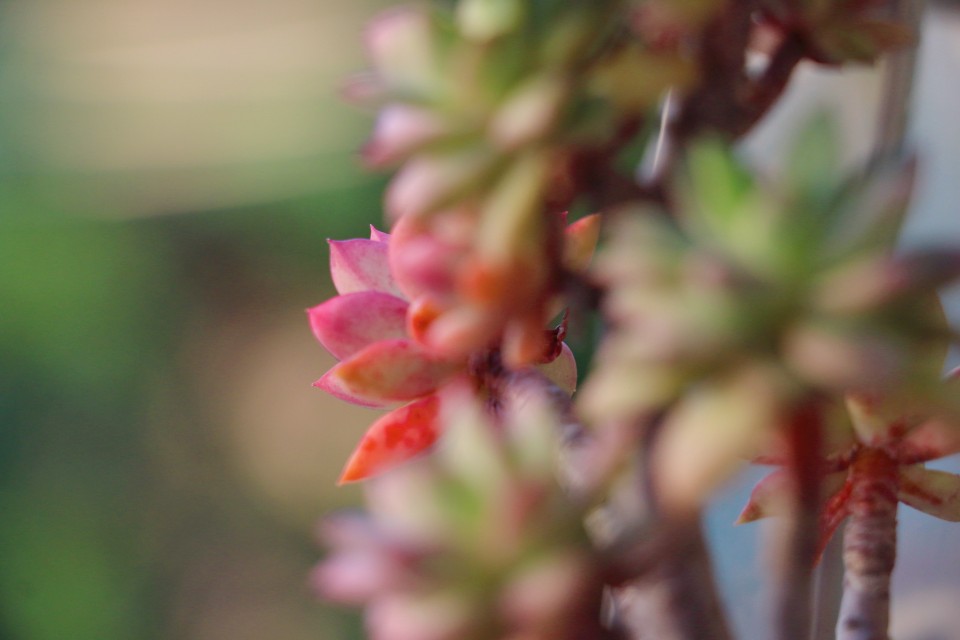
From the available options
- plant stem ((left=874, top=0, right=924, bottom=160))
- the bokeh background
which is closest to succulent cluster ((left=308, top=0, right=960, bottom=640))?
plant stem ((left=874, top=0, right=924, bottom=160))

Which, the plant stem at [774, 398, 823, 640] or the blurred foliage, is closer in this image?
the plant stem at [774, 398, 823, 640]

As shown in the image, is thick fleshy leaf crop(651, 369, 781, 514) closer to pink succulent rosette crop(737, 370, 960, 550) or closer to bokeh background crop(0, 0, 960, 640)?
pink succulent rosette crop(737, 370, 960, 550)

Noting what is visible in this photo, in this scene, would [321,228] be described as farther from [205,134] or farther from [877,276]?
[877,276]

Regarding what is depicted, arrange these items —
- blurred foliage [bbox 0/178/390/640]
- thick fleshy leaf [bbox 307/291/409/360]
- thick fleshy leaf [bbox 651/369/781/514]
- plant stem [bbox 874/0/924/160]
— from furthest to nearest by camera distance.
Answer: blurred foliage [bbox 0/178/390/640] → plant stem [bbox 874/0/924/160] → thick fleshy leaf [bbox 307/291/409/360] → thick fleshy leaf [bbox 651/369/781/514]

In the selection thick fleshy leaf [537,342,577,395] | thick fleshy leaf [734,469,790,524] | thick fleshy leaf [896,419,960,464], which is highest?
thick fleshy leaf [537,342,577,395]

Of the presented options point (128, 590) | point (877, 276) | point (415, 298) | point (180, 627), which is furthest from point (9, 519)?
point (877, 276)

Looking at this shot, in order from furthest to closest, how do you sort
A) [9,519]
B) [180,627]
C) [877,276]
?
[180,627]
[9,519]
[877,276]

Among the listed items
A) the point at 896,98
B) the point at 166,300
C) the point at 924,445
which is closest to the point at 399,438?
the point at 924,445
